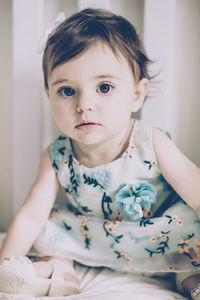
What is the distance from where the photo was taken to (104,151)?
93cm

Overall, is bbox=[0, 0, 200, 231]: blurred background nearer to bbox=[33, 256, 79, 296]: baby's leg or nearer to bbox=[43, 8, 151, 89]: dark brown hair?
bbox=[43, 8, 151, 89]: dark brown hair

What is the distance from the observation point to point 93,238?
950mm

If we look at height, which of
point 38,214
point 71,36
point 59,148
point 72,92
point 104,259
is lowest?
point 104,259

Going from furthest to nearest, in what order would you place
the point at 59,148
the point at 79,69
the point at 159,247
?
the point at 59,148 → the point at 159,247 → the point at 79,69

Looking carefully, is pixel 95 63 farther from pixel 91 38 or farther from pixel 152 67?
pixel 152 67

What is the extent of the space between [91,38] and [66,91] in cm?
14

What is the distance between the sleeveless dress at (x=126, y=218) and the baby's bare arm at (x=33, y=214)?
0.10ft

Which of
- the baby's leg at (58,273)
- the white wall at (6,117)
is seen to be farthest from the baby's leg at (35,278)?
the white wall at (6,117)

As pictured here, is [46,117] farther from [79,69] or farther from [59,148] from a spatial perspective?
[79,69]

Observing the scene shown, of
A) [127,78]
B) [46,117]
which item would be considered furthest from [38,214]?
[127,78]

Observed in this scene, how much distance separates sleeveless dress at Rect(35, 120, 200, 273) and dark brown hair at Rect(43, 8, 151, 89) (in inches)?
8.3

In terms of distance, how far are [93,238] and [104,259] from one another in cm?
6

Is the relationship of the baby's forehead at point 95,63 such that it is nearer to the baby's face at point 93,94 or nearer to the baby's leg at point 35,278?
the baby's face at point 93,94

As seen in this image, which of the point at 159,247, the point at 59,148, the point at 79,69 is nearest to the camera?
the point at 79,69
